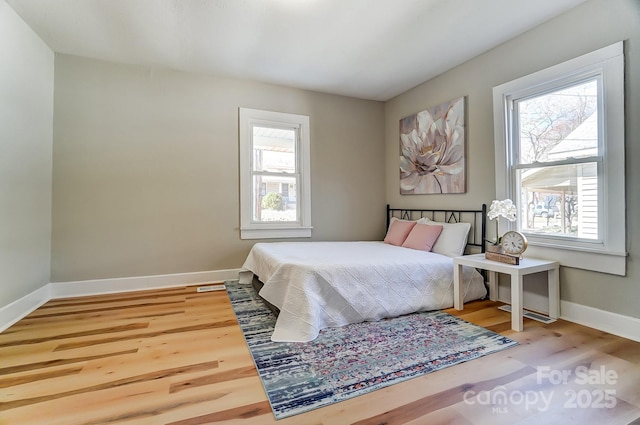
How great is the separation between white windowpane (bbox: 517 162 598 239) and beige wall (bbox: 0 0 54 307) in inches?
176

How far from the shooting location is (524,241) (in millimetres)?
2371

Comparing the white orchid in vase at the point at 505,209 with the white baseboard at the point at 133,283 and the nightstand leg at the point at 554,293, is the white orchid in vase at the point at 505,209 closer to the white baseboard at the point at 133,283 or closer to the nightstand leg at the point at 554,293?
the nightstand leg at the point at 554,293

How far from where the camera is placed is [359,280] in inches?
91.8

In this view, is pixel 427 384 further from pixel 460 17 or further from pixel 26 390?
pixel 460 17

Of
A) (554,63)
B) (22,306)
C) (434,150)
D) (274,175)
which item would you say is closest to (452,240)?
(434,150)

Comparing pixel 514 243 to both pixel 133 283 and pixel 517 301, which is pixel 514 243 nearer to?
pixel 517 301

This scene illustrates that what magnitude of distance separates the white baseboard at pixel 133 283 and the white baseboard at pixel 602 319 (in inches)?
132

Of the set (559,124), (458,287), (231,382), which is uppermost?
(559,124)

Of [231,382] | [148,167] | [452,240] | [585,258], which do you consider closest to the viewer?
[231,382]

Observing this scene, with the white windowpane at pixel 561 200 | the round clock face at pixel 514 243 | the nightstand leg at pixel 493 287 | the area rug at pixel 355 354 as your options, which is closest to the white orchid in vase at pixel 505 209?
the round clock face at pixel 514 243

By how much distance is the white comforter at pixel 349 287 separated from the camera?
2146mm

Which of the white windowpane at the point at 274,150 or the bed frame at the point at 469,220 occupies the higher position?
the white windowpane at the point at 274,150

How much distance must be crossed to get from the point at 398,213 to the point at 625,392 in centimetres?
299

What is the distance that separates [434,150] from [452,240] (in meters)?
1.19
